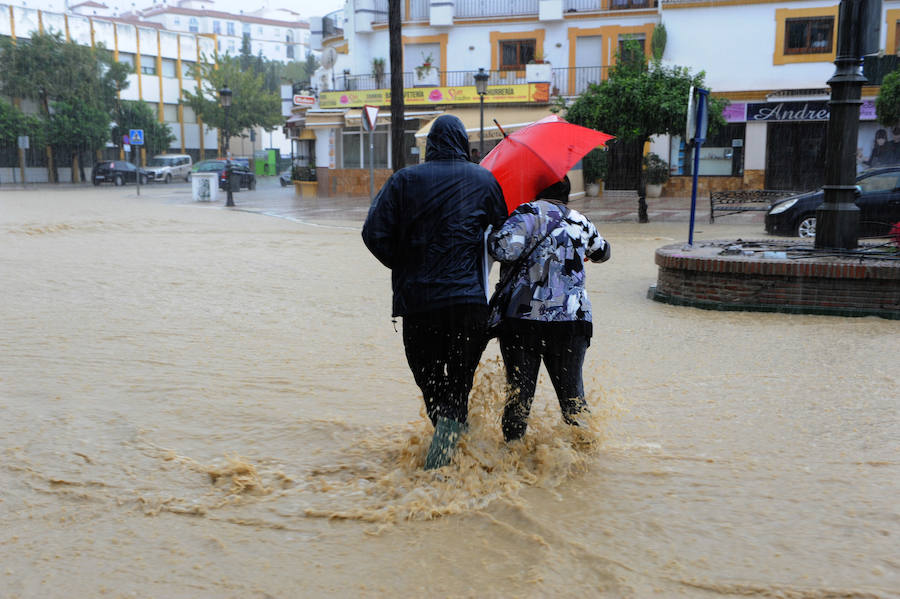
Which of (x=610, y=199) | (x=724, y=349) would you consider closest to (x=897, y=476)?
(x=724, y=349)

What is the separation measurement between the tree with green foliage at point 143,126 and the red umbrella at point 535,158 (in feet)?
182

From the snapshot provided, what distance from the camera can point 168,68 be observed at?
211 feet

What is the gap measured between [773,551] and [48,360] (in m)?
5.50

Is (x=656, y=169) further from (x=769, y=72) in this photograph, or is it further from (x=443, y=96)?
(x=443, y=96)

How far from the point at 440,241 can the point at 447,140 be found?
46cm

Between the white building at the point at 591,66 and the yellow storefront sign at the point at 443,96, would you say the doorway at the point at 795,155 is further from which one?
the yellow storefront sign at the point at 443,96

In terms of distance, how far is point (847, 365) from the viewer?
255 inches

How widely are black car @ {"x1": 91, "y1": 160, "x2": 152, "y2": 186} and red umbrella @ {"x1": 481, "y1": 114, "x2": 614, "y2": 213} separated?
45.7 metres

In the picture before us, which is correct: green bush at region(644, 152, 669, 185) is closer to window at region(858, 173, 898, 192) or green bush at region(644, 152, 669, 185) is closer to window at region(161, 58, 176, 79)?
window at region(858, 173, 898, 192)

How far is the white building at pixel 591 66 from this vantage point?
28.2 m

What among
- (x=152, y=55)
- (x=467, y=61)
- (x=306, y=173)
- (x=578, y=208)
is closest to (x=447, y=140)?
(x=578, y=208)

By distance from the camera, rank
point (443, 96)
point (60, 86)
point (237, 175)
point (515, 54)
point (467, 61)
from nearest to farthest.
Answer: point (443, 96), point (515, 54), point (467, 61), point (237, 175), point (60, 86)

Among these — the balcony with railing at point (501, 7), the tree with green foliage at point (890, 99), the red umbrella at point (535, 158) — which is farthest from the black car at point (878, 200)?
the balcony with railing at point (501, 7)

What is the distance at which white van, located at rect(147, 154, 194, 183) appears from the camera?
48.8 meters
